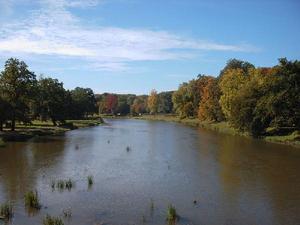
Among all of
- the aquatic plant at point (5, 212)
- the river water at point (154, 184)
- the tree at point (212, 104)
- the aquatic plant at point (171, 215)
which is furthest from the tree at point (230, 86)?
the aquatic plant at point (5, 212)

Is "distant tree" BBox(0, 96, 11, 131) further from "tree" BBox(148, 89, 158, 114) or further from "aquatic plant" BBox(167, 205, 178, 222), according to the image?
"tree" BBox(148, 89, 158, 114)

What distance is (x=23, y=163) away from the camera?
130 feet

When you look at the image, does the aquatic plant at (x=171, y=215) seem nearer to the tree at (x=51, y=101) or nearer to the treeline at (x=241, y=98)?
the treeline at (x=241, y=98)

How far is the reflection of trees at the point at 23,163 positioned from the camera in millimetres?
29031

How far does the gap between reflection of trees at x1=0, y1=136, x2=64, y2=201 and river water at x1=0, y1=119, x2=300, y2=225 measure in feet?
0.19

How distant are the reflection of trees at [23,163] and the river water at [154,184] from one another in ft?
0.19

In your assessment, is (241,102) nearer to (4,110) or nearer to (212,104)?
(212,104)

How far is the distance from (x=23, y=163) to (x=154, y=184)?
14.4 m

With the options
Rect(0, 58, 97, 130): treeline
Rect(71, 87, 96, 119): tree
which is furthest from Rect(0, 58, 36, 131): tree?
Rect(71, 87, 96, 119): tree

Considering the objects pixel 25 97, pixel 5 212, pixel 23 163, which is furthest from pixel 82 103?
pixel 5 212

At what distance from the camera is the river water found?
2294 cm

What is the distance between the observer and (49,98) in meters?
89.6

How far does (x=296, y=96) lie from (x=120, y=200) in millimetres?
47121

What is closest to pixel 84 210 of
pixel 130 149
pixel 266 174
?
pixel 266 174
